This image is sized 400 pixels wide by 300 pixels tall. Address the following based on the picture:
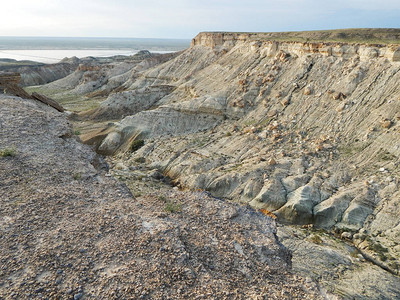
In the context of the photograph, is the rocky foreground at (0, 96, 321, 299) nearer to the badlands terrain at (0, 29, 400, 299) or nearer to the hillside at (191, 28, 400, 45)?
the badlands terrain at (0, 29, 400, 299)

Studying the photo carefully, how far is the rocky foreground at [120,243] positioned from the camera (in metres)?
7.53

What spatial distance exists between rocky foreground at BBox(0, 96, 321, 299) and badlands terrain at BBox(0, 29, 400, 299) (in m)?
0.05

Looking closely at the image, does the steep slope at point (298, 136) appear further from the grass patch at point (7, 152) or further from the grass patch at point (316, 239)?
the grass patch at point (7, 152)

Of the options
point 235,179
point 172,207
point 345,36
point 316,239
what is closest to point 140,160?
point 235,179

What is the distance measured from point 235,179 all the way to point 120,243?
1418cm

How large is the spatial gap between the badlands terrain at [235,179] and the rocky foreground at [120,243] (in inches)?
2.0

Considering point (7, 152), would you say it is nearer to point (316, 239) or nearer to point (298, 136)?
point (316, 239)

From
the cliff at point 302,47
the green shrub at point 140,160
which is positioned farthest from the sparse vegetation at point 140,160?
the cliff at point 302,47

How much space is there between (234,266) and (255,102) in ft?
79.5

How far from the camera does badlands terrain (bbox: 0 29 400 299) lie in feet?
27.7

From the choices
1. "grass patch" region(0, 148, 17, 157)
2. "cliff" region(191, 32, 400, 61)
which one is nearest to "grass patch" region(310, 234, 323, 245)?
"grass patch" region(0, 148, 17, 157)

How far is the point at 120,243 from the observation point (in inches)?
348

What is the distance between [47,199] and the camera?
10.6m

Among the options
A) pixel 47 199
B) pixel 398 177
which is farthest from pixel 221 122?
pixel 47 199
